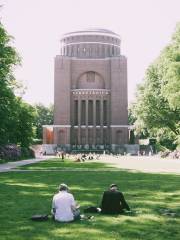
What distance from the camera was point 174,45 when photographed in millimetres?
36969

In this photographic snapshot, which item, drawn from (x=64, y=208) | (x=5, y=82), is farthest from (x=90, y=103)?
(x=64, y=208)

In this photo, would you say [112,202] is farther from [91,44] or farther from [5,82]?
[91,44]

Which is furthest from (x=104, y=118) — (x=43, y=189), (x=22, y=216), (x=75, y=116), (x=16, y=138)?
(x=22, y=216)

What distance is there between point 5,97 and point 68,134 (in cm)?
5317

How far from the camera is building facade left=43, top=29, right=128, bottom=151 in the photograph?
87.6 metres

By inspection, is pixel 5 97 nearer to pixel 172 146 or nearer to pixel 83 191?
pixel 83 191

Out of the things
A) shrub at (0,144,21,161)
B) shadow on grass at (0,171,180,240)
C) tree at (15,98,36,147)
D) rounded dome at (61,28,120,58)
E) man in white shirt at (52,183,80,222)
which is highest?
rounded dome at (61,28,120,58)

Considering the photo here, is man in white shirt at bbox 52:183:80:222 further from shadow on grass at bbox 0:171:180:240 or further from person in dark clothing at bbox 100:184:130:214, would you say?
person in dark clothing at bbox 100:184:130:214

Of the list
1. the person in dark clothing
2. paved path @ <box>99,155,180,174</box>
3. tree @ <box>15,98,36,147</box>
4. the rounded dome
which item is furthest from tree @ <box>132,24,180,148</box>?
the rounded dome

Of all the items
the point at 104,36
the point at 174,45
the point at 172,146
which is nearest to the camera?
the point at 174,45

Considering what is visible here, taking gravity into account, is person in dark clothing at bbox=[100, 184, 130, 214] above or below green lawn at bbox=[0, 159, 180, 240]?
above

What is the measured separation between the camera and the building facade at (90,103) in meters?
87.6

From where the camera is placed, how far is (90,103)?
8850 cm

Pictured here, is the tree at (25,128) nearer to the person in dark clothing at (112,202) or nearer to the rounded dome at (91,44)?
the rounded dome at (91,44)
